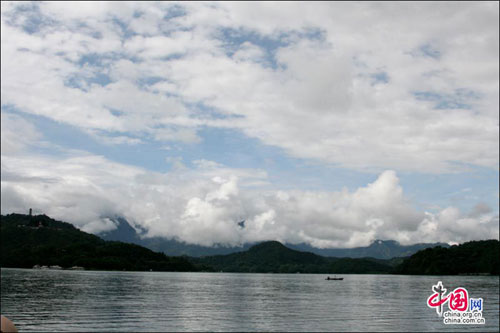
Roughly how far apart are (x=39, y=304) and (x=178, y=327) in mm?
49782

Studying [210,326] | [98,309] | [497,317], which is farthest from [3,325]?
[497,317]

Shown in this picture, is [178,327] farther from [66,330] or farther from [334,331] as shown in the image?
[334,331]

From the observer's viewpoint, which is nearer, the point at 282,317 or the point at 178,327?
the point at 178,327

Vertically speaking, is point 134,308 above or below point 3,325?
below

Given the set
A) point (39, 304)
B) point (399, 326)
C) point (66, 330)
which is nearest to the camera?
point (66, 330)

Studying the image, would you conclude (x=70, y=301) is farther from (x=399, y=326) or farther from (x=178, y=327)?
(x=399, y=326)

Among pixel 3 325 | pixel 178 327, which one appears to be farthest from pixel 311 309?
pixel 3 325

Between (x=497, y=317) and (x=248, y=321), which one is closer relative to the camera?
(x=248, y=321)

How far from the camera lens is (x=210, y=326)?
79125mm

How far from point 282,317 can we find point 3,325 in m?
85.2

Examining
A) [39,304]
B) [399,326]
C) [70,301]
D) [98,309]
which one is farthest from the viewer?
[70,301]

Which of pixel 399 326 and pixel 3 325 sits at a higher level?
pixel 3 325

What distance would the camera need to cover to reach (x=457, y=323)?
85062 millimetres

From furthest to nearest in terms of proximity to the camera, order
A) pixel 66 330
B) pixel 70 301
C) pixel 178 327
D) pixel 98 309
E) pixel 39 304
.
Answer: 1. pixel 70 301
2. pixel 39 304
3. pixel 98 309
4. pixel 178 327
5. pixel 66 330
